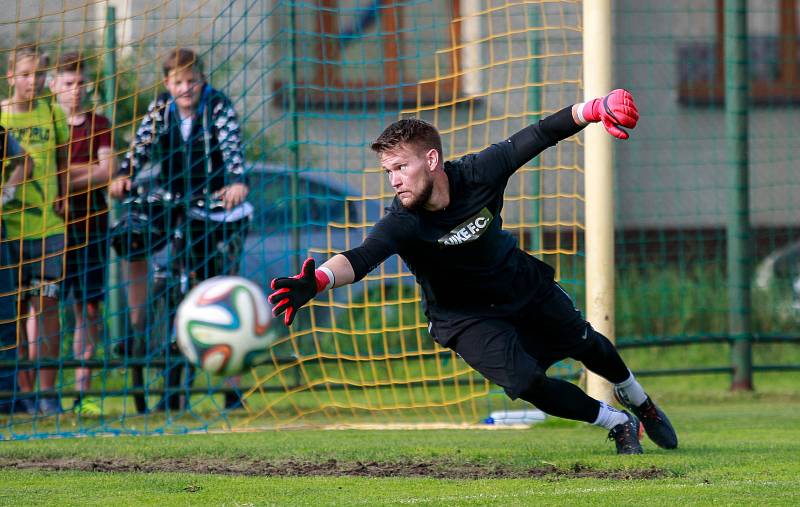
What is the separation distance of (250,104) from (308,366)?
6.17 feet

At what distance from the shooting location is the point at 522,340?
612 centimetres

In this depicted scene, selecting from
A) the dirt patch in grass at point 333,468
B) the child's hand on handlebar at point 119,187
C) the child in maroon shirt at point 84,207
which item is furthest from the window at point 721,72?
the dirt patch in grass at point 333,468

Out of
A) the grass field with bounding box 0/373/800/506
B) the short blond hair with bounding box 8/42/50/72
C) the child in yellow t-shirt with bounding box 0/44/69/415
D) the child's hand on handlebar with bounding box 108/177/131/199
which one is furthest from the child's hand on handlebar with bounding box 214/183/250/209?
the grass field with bounding box 0/373/800/506

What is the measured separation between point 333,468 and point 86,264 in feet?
10.1

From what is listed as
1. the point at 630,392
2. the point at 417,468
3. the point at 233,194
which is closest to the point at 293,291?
the point at 417,468

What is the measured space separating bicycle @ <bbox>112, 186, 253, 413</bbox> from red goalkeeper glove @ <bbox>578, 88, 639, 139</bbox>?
10.7 feet

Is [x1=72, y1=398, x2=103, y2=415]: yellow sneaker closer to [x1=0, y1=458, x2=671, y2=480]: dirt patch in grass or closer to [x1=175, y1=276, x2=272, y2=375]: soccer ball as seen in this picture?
[x1=0, y1=458, x2=671, y2=480]: dirt patch in grass

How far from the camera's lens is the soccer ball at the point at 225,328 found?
558cm

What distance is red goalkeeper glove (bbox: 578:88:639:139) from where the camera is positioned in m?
5.52

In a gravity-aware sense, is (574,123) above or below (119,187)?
above

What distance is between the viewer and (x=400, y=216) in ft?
18.5

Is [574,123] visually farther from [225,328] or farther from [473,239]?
[225,328]

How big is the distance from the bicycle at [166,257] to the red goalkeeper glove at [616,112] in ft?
10.7

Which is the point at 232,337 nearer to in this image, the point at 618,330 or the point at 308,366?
the point at 308,366
